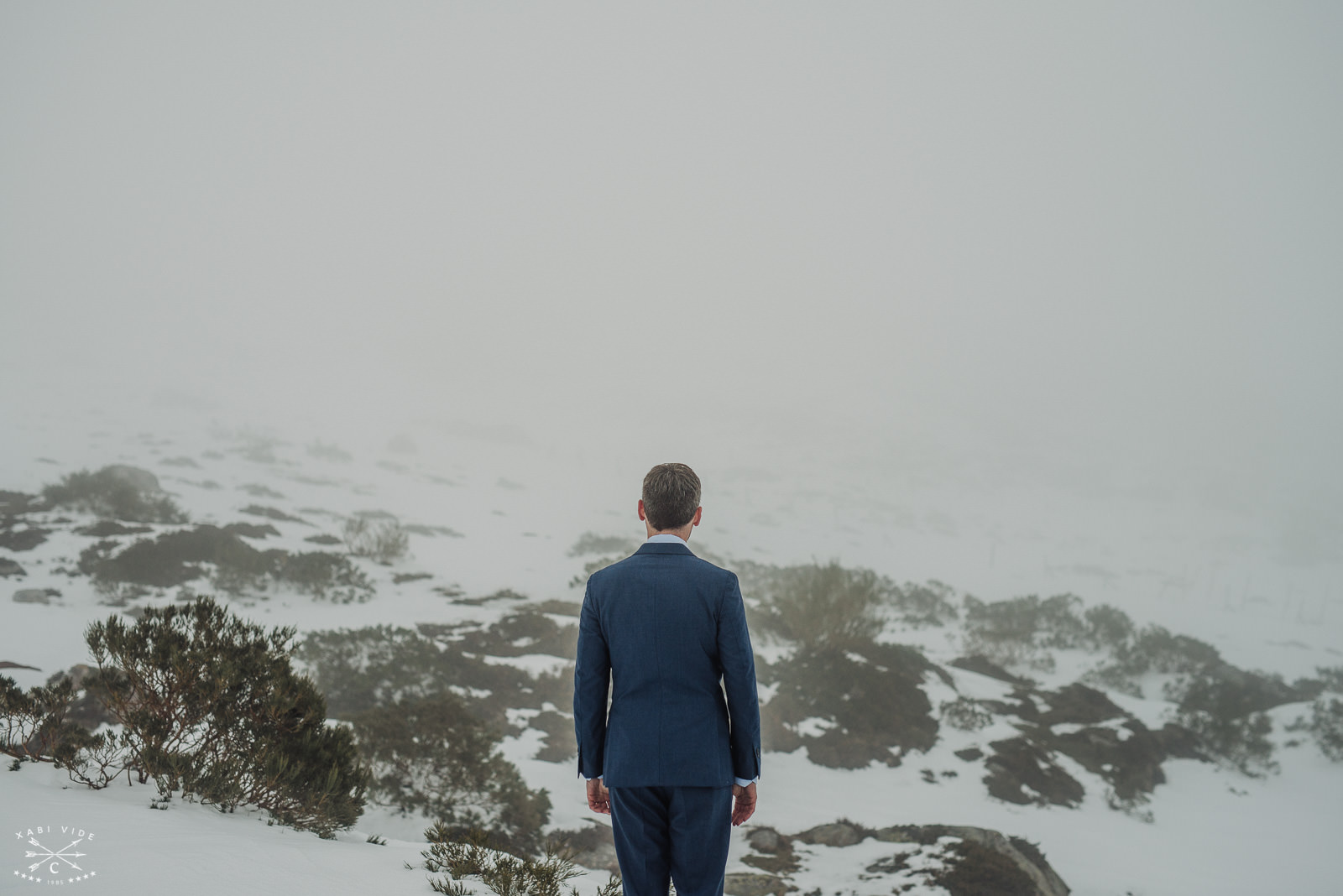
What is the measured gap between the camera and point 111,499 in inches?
842

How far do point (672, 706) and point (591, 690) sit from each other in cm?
34

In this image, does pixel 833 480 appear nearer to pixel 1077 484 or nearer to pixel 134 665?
pixel 1077 484

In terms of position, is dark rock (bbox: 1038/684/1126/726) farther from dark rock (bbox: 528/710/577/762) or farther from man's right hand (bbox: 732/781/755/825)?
man's right hand (bbox: 732/781/755/825)

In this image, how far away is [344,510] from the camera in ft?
105

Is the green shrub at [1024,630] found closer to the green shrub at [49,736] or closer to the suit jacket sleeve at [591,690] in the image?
the suit jacket sleeve at [591,690]

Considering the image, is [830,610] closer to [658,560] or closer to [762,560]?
[658,560]

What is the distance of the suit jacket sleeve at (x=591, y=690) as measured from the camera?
2.33 m

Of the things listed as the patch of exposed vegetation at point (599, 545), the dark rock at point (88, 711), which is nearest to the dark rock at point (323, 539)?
the patch of exposed vegetation at point (599, 545)

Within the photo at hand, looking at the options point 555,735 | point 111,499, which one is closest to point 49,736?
point 555,735

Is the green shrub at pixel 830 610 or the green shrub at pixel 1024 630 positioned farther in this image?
the green shrub at pixel 1024 630

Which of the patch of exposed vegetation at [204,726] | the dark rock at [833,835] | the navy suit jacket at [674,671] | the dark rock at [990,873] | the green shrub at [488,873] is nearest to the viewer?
the navy suit jacket at [674,671]

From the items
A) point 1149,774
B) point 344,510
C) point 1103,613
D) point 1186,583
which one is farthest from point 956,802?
point 1186,583

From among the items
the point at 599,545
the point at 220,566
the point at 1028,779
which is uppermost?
the point at 220,566
